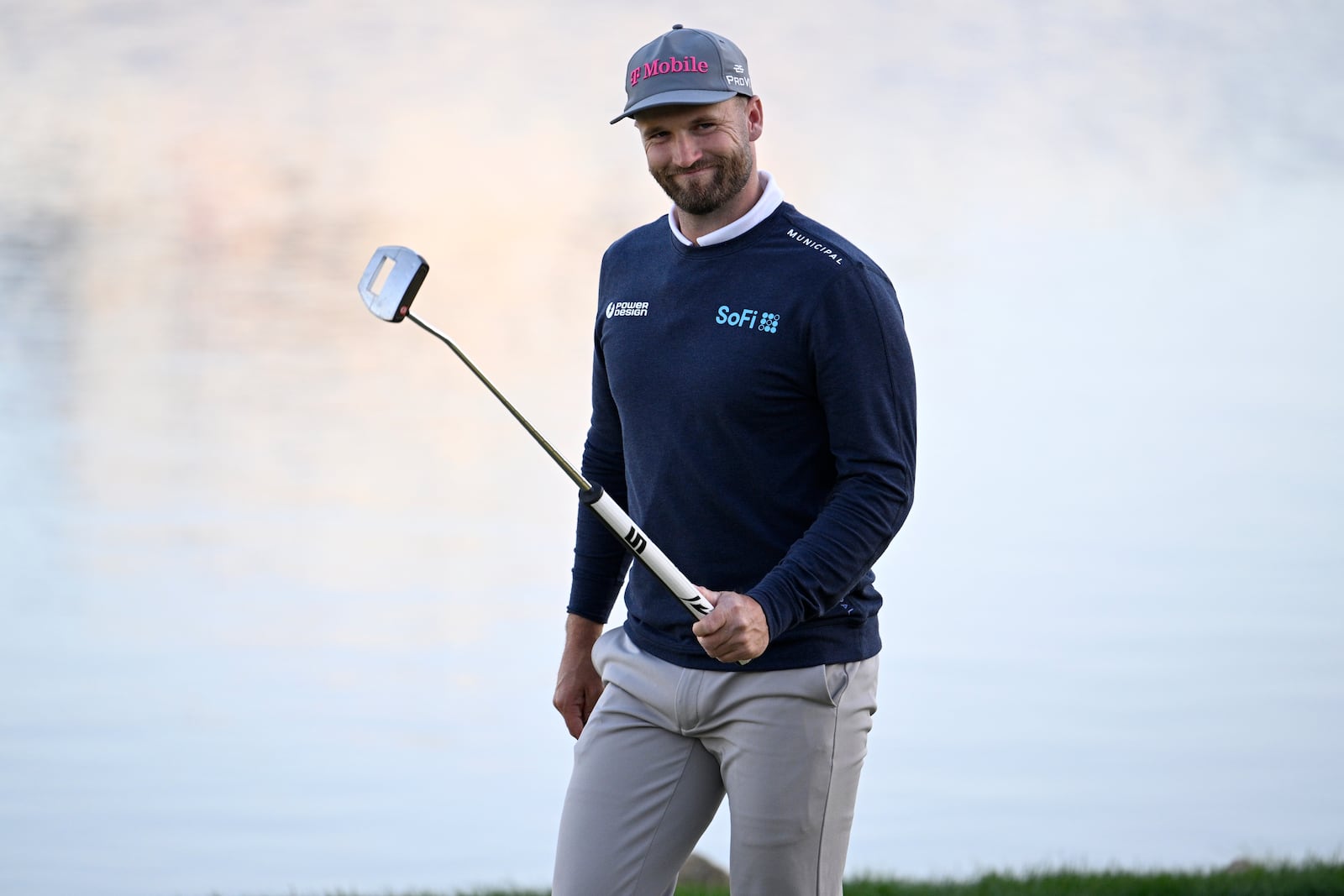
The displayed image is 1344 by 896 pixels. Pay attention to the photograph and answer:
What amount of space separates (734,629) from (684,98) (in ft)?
2.48

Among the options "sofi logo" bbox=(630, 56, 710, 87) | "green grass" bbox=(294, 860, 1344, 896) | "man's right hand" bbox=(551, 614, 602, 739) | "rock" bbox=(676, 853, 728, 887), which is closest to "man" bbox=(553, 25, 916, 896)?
"sofi logo" bbox=(630, 56, 710, 87)

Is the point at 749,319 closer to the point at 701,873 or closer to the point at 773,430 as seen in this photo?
the point at 773,430

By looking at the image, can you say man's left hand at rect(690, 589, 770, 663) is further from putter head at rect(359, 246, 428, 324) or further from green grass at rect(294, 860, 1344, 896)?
green grass at rect(294, 860, 1344, 896)

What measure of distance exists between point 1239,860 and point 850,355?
2781 mm

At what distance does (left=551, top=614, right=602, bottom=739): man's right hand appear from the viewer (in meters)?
2.89

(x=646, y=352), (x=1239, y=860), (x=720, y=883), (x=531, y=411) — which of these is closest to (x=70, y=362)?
(x=531, y=411)

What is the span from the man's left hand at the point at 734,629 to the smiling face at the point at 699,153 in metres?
0.60

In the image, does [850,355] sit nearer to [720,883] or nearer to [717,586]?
[717,586]

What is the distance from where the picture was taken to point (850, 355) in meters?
2.35

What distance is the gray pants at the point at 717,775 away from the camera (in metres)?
2.40

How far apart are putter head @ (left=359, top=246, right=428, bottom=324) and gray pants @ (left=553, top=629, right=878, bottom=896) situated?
0.64 m

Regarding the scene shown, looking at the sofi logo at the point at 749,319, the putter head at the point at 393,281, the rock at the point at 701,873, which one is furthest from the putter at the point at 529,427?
the rock at the point at 701,873

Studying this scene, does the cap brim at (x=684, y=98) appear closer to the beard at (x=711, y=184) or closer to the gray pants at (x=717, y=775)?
the beard at (x=711, y=184)

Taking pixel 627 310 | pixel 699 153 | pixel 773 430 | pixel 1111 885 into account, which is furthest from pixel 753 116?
pixel 1111 885
